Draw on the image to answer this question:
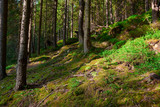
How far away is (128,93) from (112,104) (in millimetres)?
511

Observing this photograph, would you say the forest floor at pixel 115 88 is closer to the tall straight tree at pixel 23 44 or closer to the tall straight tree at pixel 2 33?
the tall straight tree at pixel 23 44

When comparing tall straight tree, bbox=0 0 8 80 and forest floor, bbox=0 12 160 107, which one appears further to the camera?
tall straight tree, bbox=0 0 8 80

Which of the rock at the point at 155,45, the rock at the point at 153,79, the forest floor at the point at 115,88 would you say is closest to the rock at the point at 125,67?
the forest floor at the point at 115,88

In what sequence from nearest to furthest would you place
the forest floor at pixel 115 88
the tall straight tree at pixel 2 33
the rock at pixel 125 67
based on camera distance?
the forest floor at pixel 115 88 → the rock at pixel 125 67 → the tall straight tree at pixel 2 33

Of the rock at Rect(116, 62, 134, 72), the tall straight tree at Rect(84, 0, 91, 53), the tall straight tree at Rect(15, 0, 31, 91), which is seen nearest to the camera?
the rock at Rect(116, 62, 134, 72)

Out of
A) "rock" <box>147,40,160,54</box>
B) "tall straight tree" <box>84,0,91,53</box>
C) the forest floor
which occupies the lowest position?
the forest floor

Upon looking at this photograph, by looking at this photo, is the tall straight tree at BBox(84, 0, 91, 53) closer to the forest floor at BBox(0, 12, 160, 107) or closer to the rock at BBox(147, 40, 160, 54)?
the forest floor at BBox(0, 12, 160, 107)

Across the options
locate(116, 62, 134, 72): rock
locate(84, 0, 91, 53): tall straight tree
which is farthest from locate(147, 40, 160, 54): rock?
locate(84, 0, 91, 53): tall straight tree

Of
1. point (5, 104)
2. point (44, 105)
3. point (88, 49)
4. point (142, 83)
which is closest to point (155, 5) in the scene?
point (88, 49)

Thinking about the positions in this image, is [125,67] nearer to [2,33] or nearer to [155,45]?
[155,45]

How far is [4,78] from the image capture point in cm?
806

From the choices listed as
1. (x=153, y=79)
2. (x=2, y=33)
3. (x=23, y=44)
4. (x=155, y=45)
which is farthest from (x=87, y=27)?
(x=2, y=33)

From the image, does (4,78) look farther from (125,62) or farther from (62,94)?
(125,62)

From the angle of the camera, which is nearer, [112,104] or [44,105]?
[112,104]
